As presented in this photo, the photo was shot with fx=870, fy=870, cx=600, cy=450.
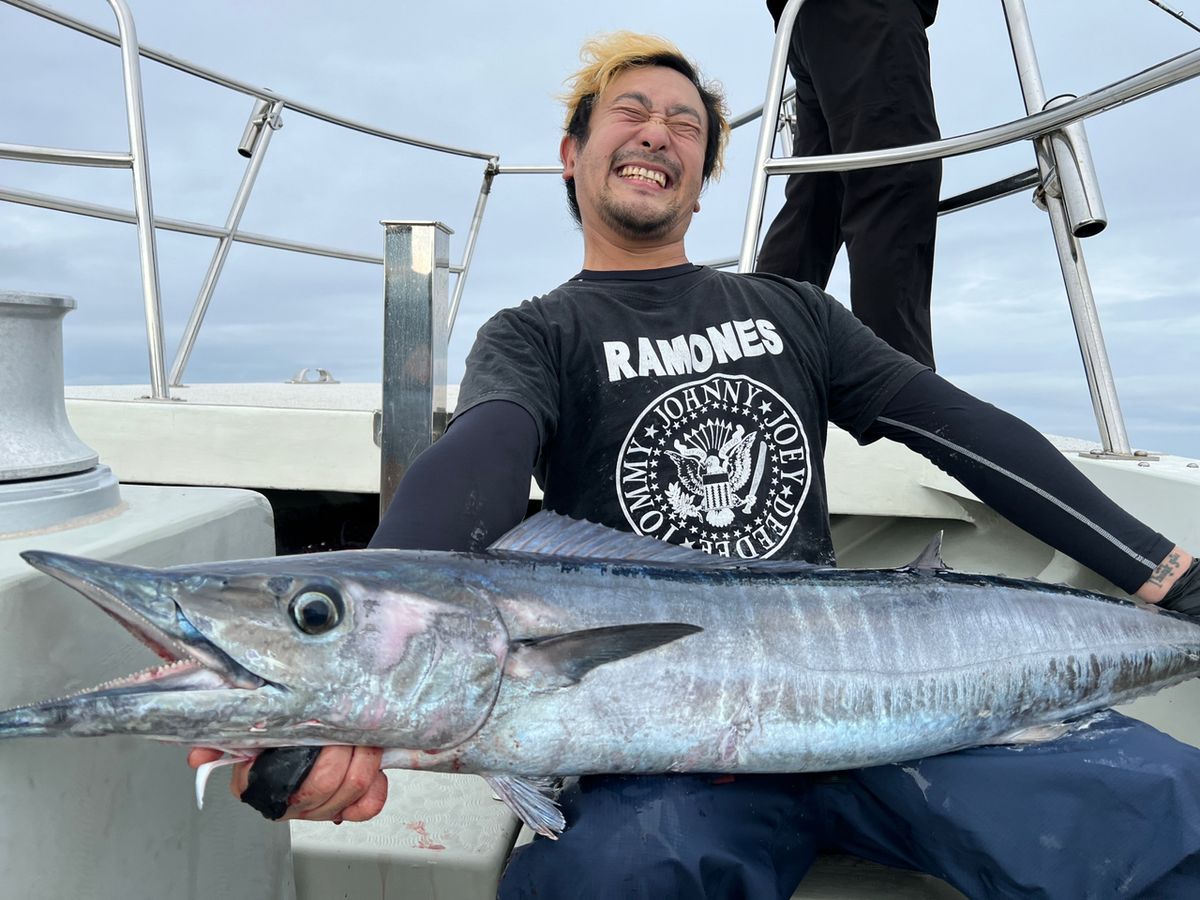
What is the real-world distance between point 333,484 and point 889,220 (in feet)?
7.10

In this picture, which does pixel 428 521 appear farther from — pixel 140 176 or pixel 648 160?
pixel 140 176

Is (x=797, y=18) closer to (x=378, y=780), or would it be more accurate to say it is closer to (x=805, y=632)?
(x=805, y=632)

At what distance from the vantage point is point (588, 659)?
1187mm

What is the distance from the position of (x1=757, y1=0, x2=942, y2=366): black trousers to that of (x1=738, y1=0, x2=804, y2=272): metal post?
0.76 feet

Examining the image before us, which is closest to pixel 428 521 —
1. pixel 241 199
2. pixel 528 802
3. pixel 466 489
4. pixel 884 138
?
pixel 466 489

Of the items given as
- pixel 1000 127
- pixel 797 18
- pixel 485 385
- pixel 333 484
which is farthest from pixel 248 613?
pixel 797 18

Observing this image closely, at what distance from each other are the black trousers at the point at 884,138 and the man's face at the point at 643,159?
1.08 metres

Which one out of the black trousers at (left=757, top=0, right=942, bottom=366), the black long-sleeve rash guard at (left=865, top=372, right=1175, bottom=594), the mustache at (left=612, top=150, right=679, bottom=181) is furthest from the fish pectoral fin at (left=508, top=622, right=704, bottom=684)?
the black trousers at (left=757, top=0, right=942, bottom=366)

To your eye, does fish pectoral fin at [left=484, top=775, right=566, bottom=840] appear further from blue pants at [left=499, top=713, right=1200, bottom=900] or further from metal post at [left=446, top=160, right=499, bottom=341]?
metal post at [left=446, top=160, right=499, bottom=341]

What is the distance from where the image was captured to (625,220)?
2150mm

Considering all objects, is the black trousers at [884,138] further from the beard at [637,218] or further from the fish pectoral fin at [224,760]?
the fish pectoral fin at [224,760]

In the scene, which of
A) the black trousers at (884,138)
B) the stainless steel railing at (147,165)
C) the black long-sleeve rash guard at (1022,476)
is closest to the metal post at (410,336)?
the black long-sleeve rash guard at (1022,476)

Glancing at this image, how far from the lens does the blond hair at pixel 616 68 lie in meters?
2.38

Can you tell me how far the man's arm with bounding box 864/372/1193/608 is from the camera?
186cm
